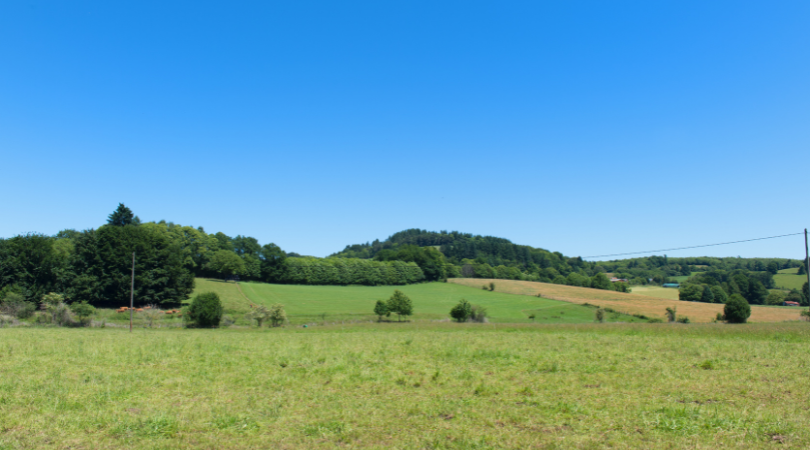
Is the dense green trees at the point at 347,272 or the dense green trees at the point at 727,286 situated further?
the dense green trees at the point at 347,272

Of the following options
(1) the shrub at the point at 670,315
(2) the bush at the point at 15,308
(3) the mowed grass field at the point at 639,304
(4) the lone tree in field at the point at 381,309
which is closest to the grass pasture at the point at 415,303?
(4) the lone tree in field at the point at 381,309

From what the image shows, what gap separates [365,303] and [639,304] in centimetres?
5062

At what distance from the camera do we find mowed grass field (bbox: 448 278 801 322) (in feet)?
210

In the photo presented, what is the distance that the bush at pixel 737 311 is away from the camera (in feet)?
185

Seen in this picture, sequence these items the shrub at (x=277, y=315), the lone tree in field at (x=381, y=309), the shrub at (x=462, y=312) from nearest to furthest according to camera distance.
A: the shrub at (x=277, y=315) → the shrub at (x=462, y=312) → the lone tree in field at (x=381, y=309)

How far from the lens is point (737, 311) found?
56.8 meters

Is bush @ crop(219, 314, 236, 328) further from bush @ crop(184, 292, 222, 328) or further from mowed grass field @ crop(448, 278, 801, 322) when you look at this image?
mowed grass field @ crop(448, 278, 801, 322)

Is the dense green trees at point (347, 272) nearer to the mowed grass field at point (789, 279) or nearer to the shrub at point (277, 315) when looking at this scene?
the shrub at point (277, 315)

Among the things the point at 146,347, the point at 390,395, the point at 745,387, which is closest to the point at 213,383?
the point at 390,395

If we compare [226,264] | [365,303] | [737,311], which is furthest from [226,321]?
[737,311]

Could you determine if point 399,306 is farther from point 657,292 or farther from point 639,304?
point 657,292

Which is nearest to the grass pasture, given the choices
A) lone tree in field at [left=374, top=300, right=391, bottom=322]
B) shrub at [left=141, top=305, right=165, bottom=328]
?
Result: lone tree in field at [left=374, top=300, right=391, bottom=322]

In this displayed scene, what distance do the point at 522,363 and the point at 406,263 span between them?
114918 mm

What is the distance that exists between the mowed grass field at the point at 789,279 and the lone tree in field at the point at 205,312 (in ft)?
329
